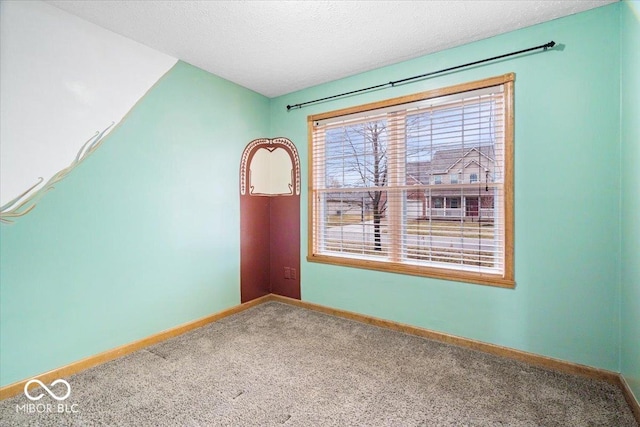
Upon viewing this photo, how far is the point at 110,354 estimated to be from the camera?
89.0 inches

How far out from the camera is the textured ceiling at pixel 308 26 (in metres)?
1.98

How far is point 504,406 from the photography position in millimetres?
1727

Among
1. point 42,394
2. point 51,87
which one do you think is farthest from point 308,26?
point 42,394

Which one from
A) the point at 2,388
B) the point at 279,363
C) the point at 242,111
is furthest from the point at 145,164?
the point at 279,363

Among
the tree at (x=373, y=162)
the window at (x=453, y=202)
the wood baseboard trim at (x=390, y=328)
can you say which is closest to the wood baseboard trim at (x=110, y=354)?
the wood baseboard trim at (x=390, y=328)

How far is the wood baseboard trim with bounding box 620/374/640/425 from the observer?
162 centimetres

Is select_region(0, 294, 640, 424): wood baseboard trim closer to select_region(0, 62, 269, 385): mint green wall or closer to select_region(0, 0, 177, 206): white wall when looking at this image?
select_region(0, 62, 269, 385): mint green wall

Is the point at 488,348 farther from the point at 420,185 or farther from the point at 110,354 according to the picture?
the point at 110,354

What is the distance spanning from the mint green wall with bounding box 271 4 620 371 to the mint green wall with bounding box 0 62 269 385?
2.25 m

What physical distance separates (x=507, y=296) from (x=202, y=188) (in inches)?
112

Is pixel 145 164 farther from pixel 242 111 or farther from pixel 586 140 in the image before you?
pixel 586 140

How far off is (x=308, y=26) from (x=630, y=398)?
123 inches

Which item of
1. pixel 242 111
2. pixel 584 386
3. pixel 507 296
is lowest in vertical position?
pixel 584 386

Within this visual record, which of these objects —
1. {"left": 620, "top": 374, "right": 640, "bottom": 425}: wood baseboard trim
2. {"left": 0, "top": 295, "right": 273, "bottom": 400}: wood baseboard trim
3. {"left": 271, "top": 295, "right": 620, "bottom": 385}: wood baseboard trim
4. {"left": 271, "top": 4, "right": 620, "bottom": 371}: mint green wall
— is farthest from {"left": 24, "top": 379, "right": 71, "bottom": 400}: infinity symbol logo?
{"left": 620, "top": 374, "right": 640, "bottom": 425}: wood baseboard trim
